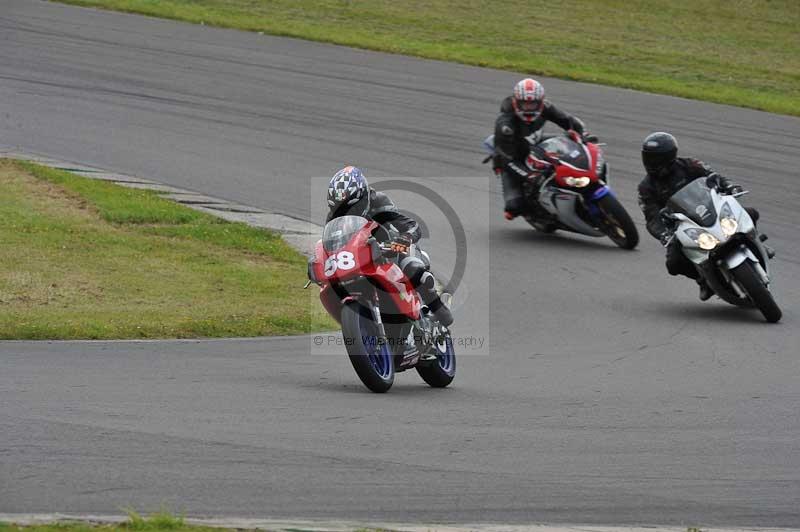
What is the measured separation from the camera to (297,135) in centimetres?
2188

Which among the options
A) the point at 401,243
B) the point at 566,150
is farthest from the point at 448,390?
the point at 566,150

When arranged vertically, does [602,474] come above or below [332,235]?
below

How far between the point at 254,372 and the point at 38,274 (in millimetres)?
4264

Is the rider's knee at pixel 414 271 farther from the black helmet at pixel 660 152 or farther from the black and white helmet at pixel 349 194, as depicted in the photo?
the black helmet at pixel 660 152

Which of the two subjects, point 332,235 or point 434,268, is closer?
point 332,235

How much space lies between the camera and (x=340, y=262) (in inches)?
359

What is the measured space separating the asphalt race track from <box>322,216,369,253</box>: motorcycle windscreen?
1.04m

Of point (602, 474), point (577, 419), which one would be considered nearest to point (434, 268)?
point (577, 419)

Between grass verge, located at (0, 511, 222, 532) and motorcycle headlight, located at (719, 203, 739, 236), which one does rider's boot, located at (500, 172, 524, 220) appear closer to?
motorcycle headlight, located at (719, 203, 739, 236)

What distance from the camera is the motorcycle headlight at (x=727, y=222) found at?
1290 centimetres

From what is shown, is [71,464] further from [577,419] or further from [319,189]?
[319,189]

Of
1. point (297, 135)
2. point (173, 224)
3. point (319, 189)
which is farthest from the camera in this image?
point (297, 135)

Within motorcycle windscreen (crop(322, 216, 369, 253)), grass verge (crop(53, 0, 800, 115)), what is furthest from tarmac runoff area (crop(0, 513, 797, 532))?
grass verge (crop(53, 0, 800, 115))

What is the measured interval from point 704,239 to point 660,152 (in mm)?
1236
